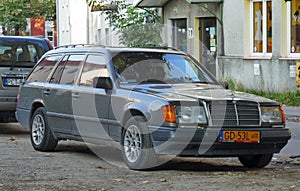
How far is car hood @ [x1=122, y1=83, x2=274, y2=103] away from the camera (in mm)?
10086

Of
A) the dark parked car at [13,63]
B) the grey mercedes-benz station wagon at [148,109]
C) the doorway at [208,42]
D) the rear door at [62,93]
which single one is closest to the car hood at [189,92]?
the grey mercedes-benz station wagon at [148,109]

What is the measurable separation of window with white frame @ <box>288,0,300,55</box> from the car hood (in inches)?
475

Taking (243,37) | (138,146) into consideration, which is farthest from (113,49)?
(243,37)

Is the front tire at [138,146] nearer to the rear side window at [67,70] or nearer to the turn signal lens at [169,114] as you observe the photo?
the turn signal lens at [169,114]

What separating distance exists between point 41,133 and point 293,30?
12058mm

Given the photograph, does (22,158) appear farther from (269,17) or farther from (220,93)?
(269,17)

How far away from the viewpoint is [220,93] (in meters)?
10.6

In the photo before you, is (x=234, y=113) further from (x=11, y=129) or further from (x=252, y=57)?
(x=252, y=57)

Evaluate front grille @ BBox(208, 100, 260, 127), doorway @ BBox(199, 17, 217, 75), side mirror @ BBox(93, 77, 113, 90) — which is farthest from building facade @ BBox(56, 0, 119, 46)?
front grille @ BBox(208, 100, 260, 127)

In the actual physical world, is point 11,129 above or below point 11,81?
below

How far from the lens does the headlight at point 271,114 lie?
33.8ft

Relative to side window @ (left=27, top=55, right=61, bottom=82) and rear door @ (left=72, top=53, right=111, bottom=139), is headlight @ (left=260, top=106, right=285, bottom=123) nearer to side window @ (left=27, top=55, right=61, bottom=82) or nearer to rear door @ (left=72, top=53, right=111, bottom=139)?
rear door @ (left=72, top=53, right=111, bottom=139)

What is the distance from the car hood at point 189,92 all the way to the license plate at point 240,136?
46 cm

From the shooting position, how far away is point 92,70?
11.6 m
